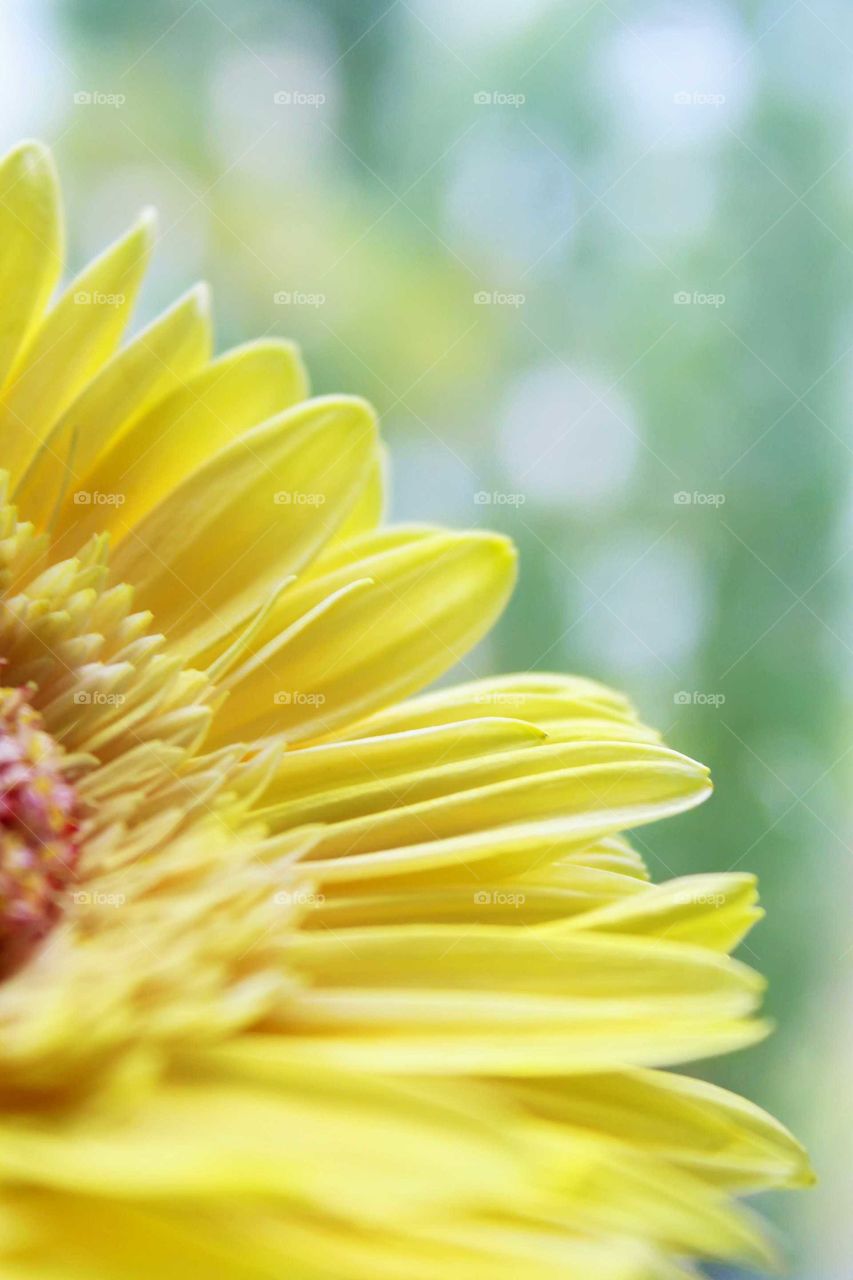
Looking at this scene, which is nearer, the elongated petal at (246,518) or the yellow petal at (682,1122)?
the yellow petal at (682,1122)

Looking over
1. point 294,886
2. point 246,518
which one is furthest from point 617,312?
point 294,886

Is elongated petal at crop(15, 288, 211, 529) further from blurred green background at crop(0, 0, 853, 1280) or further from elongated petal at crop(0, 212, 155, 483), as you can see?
blurred green background at crop(0, 0, 853, 1280)

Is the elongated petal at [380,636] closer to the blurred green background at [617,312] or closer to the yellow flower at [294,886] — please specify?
the yellow flower at [294,886]

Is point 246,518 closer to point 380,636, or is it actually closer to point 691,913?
point 380,636

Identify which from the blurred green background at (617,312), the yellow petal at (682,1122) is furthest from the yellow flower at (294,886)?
the blurred green background at (617,312)

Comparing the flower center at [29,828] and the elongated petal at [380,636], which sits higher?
the elongated petal at [380,636]

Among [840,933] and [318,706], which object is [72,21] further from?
[840,933]

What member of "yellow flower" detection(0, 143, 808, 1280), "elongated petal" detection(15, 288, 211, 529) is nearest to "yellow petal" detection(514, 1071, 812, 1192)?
"yellow flower" detection(0, 143, 808, 1280)
